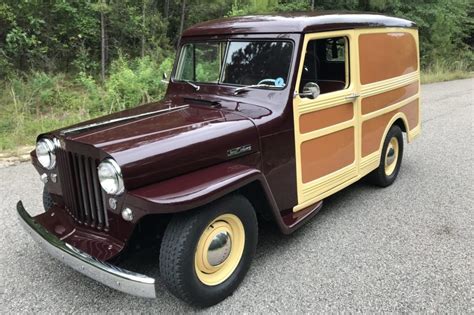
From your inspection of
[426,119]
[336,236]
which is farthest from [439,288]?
[426,119]

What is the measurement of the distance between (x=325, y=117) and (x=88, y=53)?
9.54 m

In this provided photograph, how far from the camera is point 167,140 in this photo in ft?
9.24

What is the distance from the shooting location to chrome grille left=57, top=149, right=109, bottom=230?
2.82 metres

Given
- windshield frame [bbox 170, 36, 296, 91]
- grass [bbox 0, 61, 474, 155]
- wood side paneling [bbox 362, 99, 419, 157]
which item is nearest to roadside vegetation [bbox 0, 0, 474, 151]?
grass [bbox 0, 61, 474, 155]

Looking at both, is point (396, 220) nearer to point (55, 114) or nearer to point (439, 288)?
point (439, 288)

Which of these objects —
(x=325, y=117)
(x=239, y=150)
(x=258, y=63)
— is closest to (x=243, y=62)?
(x=258, y=63)

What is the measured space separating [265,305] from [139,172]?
3.99ft

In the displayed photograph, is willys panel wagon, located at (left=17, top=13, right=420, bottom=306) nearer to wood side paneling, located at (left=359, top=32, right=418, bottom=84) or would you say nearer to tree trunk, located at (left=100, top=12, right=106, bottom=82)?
wood side paneling, located at (left=359, top=32, right=418, bottom=84)

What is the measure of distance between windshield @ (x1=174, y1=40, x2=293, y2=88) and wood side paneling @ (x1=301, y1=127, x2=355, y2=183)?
0.61 meters

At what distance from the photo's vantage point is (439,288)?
310cm

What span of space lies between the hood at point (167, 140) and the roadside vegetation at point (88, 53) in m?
4.23

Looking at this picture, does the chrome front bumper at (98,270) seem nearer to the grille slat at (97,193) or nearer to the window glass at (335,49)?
the grille slat at (97,193)

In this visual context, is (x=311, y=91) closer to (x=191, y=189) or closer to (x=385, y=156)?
(x=191, y=189)

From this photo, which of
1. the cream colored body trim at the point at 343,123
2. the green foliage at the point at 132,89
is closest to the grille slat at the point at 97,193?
the cream colored body trim at the point at 343,123
